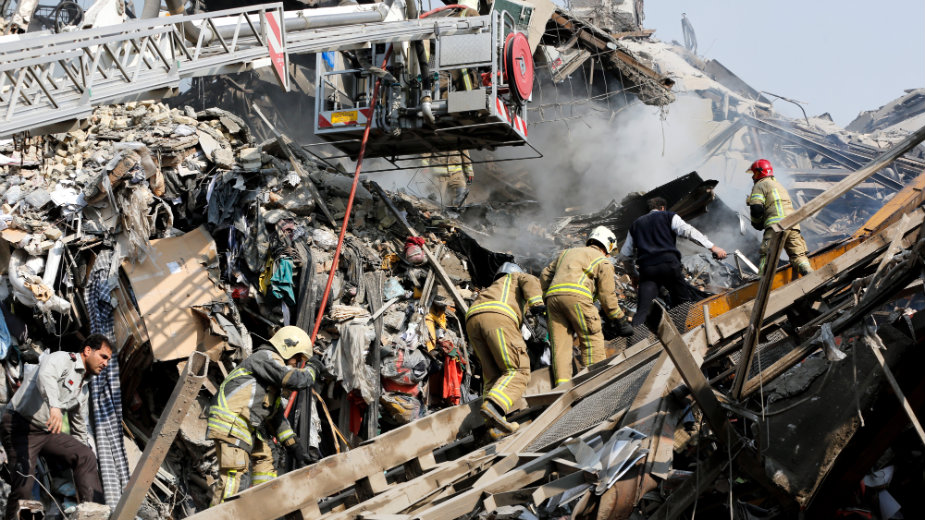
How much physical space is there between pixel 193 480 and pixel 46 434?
5.90ft

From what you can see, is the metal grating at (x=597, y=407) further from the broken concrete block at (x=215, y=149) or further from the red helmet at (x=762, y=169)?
the broken concrete block at (x=215, y=149)

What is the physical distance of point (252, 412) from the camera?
5.85 m

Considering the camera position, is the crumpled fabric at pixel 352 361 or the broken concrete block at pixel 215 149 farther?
the broken concrete block at pixel 215 149

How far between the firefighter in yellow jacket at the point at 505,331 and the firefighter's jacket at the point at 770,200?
230 cm

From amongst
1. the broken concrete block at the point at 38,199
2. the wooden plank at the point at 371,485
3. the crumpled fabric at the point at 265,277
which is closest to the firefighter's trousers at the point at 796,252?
the wooden plank at the point at 371,485

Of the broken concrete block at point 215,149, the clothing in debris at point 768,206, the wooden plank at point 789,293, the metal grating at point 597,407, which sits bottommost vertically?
the metal grating at point 597,407

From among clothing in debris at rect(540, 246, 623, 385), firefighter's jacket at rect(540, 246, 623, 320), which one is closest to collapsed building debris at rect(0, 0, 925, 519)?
clothing in debris at rect(540, 246, 623, 385)

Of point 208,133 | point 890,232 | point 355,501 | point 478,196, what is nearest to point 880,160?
point 890,232

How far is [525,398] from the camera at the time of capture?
19.2 ft

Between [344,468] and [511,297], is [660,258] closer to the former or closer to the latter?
[511,297]

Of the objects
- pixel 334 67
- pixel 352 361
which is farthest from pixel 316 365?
pixel 334 67

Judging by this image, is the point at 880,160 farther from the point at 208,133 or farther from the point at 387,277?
the point at 208,133

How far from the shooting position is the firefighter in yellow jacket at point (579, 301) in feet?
21.6

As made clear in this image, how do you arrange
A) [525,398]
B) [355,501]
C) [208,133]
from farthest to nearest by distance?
1. [208,133]
2. [525,398]
3. [355,501]
